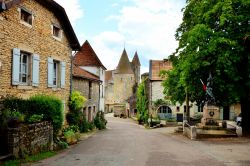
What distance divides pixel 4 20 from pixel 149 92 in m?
33.8

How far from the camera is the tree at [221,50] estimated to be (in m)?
19.2

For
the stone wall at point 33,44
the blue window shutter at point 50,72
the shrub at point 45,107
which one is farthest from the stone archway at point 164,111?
the shrub at point 45,107

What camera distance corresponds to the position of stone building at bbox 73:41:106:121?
26367 mm

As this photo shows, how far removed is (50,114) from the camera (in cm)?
1445

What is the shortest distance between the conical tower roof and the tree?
6025 centimetres

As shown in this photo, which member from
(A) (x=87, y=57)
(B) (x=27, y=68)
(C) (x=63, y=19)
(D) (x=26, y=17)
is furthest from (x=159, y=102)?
(D) (x=26, y=17)

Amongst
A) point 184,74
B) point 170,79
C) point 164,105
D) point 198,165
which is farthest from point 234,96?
point 164,105

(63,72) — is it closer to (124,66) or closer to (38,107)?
(38,107)

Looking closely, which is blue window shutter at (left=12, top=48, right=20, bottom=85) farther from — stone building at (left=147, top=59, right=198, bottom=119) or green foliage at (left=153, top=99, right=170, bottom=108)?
green foliage at (left=153, top=99, right=170, bottom=108)

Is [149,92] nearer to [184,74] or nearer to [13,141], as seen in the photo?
[184,74]

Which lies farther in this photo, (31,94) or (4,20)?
(31,94)

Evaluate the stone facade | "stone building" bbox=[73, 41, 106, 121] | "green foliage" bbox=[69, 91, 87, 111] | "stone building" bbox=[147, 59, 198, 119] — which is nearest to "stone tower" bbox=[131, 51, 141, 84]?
"stone building" bbox=[147, 59, 198, 119]

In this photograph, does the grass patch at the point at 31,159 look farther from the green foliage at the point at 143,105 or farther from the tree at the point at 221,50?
the green foliage at the point at 143,105

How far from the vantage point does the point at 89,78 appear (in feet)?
92.3
